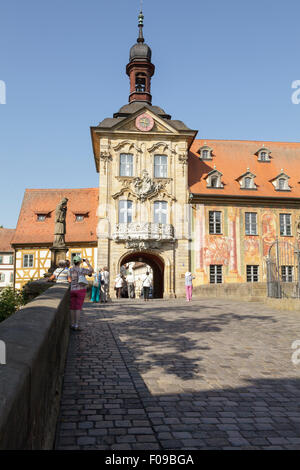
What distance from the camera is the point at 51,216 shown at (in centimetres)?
3694

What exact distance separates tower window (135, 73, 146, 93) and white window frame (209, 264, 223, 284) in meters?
15.8

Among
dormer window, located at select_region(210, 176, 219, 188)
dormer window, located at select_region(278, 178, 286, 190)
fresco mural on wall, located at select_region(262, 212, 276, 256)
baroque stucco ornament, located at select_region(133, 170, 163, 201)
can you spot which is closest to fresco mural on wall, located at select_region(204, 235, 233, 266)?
fresco mural on wall, located at select_region(262, 212, 276, 256)

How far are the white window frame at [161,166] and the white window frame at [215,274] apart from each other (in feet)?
24.5

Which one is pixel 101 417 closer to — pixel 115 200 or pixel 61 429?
pixel 61 429

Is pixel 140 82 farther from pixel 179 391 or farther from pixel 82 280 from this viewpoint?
pixel 179 391

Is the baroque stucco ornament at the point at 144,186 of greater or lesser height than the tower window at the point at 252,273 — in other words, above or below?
above

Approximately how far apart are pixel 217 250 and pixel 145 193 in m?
6.61

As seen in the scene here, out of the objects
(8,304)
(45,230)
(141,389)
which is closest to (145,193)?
(45,230)

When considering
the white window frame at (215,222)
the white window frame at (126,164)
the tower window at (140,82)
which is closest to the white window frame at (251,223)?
the white window frame at (215,222)

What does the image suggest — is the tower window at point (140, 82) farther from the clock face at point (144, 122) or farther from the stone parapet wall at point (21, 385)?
the stone parapet wall at point (21, 385)

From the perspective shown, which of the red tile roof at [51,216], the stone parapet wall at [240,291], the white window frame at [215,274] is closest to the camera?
the stone parapet wall at [240,291]

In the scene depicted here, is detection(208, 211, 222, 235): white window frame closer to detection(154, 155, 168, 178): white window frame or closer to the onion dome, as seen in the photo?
detection(154, 155, 168, 178): white window frame

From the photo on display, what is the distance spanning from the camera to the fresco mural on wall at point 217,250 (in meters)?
29.6

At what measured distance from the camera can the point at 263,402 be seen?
15.6ft
